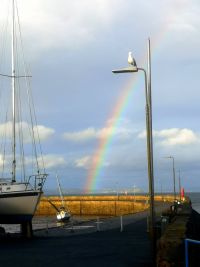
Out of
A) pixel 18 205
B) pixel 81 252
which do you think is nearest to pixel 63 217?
pixel 18 205

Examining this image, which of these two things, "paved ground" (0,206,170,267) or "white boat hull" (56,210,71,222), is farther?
"white boat hull" (56,210,71,222)

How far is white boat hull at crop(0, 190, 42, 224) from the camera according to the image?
34.5 meters

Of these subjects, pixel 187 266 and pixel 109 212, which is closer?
pixel 187 266

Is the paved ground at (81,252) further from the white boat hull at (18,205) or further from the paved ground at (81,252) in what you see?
the white boat hull at (18,205)

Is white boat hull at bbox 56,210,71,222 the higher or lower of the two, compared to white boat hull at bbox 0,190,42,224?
lower

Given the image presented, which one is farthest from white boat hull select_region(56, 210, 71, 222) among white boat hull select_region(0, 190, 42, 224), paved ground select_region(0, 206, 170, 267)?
paved ground select_region(0, 206, 170, 267)

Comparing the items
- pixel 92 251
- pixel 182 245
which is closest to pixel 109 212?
pixel 92 251

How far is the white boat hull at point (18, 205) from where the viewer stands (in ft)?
113

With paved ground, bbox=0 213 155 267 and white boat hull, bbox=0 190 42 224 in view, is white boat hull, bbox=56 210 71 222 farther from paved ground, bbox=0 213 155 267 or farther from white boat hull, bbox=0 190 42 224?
paved ground, bbox=0 213 155 267

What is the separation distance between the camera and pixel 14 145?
3869 cm

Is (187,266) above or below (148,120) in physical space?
below

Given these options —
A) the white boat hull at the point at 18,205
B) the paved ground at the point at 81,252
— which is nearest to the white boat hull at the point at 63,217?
the white boat hull at the point at 18,205

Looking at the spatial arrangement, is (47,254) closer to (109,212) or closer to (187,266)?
(187,266)

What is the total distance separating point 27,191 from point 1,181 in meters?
2.82
